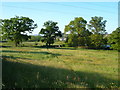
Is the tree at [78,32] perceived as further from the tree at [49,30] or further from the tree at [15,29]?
the tree at [15,29]

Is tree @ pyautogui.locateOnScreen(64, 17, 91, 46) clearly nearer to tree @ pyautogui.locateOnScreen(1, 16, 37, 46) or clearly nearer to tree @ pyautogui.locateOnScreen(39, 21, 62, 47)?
tree @ pyautogui.locateOnScreen(39, 21, 62, 47)

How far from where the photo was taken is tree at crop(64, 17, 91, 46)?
42.2m

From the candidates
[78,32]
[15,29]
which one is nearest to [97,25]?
[78,32]

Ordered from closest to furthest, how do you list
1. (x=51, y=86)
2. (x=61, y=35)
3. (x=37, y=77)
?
1. (x=51, y=86)
2. (x=37, y=77)
3. (x=61, y=35)

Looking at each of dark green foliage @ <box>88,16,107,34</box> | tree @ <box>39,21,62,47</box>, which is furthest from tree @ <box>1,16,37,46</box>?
dark green foliage @ <box>88,16,107,34</box>

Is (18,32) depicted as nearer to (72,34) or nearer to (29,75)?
(72,34)

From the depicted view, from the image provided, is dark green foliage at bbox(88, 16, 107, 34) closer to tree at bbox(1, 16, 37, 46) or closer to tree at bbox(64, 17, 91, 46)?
tree at bbox(64, 17, 91, 46)

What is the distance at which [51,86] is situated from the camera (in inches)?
189

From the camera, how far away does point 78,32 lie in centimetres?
4334

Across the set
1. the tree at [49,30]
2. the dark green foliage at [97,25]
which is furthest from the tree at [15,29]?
the dark green foliage at [97,25]

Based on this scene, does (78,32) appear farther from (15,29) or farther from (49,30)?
(15,29)

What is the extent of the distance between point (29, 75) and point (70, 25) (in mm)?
40762

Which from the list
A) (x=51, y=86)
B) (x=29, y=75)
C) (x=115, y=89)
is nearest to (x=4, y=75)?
(x=29, y=75)

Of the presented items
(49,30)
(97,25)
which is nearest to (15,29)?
(49,30)
